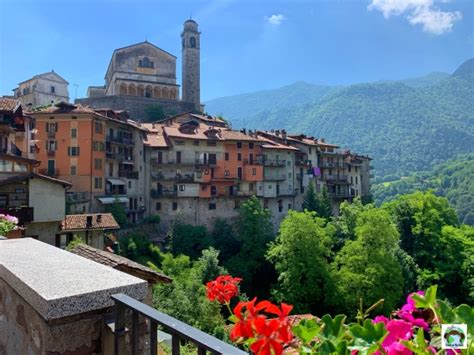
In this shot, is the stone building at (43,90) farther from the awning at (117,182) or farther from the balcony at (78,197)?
the balcony at (78,197)

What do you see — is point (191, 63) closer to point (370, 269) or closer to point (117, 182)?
point (117, 182)

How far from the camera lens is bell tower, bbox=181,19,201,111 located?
2771 inches

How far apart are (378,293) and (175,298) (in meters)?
15.3

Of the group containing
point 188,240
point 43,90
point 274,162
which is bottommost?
point 188,240

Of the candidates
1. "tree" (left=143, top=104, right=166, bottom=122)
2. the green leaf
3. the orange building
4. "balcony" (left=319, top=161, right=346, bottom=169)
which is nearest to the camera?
the green leaf

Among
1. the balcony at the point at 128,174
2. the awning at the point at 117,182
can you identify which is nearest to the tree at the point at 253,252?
the balcony at the point at 128,174

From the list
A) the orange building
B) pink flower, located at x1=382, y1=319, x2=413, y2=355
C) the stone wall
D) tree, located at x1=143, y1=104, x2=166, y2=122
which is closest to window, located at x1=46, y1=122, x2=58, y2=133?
the orange building

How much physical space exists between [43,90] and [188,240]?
38.3 m

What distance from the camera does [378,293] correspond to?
27016 mm

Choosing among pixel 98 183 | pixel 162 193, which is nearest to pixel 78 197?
pixel 98 183

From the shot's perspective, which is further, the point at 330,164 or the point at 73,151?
the point at 330,164

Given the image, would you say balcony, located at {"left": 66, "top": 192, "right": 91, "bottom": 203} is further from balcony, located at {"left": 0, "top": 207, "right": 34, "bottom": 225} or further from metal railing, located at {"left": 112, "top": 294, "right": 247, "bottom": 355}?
metal railing, located at {"left": 112, "top": 294, "right": 247, "bottom": 355}

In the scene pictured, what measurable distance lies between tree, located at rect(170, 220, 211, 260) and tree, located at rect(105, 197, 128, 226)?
491 cm

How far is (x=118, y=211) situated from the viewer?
32531mm
